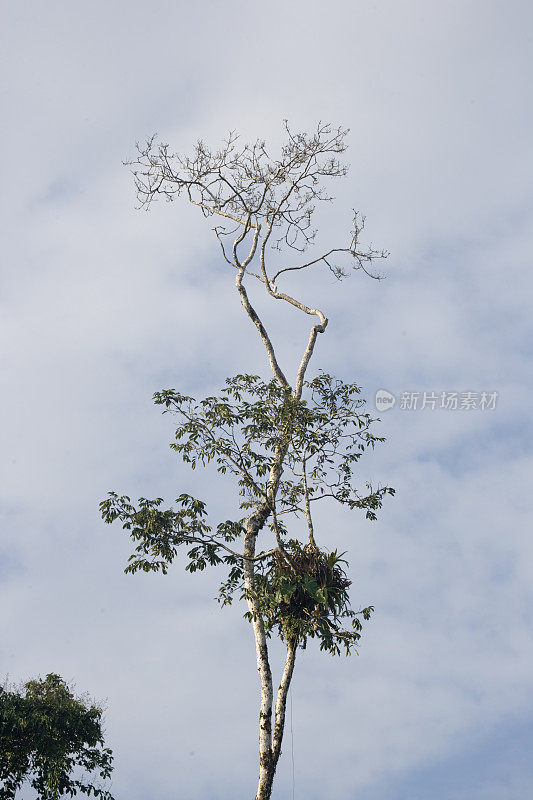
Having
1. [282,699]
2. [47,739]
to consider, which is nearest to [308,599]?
[282,699]

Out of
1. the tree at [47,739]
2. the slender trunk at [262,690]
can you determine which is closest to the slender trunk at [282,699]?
the slender trunk at [262,690]

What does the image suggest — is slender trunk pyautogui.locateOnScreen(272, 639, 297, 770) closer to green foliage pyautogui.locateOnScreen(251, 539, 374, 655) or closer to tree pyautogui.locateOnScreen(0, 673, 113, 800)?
green foliage pyautogui.locateOnScreen(251, 539, 374, 655)

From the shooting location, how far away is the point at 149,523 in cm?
1180

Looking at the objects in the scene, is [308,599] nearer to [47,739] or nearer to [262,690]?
[262,690]

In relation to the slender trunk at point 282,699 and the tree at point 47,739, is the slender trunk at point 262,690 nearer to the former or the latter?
the slender trunk at point 282,699

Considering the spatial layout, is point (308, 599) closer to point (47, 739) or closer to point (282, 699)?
point (282, 699)

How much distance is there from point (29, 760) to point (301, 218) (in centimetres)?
1031

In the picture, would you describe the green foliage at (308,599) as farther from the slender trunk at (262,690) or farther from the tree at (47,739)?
the tree at (47,739)

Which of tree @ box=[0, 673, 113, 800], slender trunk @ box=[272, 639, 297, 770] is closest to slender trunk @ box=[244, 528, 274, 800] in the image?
slender trunk @ box=[272, 639, 297, 770]

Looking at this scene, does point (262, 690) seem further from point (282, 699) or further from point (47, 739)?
point (47, 739)

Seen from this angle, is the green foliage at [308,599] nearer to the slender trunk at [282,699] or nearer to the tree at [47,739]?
the slender trunk at [282,699]

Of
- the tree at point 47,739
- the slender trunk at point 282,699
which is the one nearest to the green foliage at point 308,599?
the slender trunk at point 282,699

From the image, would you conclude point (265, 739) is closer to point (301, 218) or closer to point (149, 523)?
point (149, 523)

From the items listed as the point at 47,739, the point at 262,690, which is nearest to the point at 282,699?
the point at 262,690
